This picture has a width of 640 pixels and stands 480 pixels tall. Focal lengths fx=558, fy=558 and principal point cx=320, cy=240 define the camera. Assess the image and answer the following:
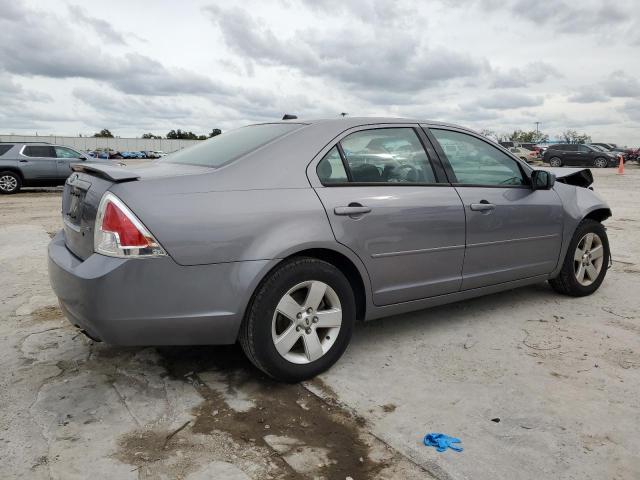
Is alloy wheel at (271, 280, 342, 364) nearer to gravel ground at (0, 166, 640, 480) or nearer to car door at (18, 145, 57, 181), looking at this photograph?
gravel ground at (0, 166, 640, 480)

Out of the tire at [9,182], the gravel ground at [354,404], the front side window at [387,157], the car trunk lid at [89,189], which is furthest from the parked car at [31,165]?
the front side window at [387,157]

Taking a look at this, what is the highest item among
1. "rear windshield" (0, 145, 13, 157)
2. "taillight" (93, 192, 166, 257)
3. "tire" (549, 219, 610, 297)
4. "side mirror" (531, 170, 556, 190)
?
"rear windshield" (0, 145, 13, 157)

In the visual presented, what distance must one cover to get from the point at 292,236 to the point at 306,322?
504mm

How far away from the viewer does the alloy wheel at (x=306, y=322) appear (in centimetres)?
305

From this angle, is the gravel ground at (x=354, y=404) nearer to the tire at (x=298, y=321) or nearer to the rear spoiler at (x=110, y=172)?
the tire at (x=298, y=321)

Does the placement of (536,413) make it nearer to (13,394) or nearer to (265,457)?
(265,457)

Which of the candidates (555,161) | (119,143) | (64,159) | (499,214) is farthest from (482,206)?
(119,143)

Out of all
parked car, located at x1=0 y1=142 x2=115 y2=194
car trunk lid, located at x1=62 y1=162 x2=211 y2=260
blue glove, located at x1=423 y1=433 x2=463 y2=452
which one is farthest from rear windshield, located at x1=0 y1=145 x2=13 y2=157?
blue glove, located at x1=423 y1=433 x2=463 y2=452

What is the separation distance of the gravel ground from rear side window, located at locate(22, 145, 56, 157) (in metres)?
12.4

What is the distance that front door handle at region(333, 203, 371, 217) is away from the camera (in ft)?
10.5

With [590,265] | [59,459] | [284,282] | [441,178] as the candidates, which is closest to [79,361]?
[59,459]

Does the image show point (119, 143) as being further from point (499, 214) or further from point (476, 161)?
point (499, 214)

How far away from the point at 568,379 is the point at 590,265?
2028mm

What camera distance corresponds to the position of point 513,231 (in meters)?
4.15
